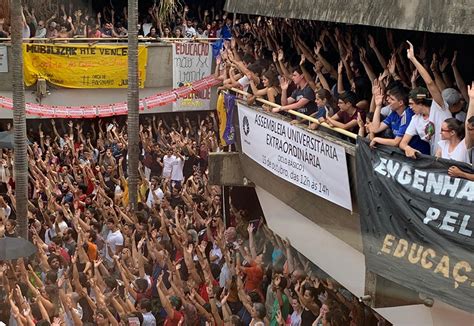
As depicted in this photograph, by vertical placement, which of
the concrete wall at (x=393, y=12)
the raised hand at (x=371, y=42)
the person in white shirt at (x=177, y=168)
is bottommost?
the person in white shirt at (x=177, y=168)

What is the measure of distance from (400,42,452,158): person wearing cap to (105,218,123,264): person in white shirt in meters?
6.04

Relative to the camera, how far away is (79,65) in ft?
74.2

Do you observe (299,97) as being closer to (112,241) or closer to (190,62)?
(112,241)

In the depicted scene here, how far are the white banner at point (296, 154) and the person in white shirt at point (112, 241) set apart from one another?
94.6 inches

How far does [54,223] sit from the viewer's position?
14.6m

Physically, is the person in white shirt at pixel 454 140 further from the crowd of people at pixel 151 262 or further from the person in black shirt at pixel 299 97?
the person in black shirt at pixel 299 97

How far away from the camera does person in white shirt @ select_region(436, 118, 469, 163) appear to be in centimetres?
763

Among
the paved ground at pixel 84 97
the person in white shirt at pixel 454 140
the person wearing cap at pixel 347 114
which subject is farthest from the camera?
the paved ground at pixel 84 97

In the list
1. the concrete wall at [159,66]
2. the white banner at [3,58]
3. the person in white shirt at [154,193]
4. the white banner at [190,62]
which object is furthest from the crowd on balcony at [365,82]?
the white banner at [3,58]

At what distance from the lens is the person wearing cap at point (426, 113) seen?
826cm

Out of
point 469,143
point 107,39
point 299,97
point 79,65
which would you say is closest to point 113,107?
point 79,65

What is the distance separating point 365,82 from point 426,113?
221 cm

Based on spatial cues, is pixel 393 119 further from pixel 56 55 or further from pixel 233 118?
pixel 56 55

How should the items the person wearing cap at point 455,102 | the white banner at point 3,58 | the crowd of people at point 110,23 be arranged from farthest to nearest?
the crowd of people at point 110,23
the white banner at point 3,58
the person wearing cap at point 455,102
